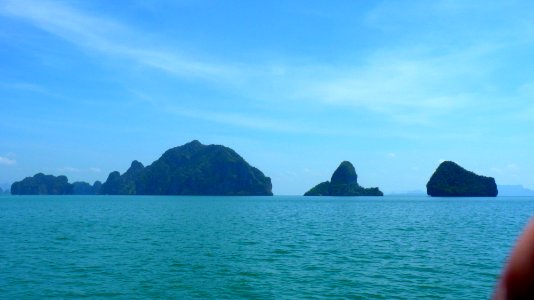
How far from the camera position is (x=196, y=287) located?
3431 cm

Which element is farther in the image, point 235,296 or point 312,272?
point 312,272

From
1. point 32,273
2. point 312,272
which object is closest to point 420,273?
point 312,272

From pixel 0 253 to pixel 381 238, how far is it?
51376mm

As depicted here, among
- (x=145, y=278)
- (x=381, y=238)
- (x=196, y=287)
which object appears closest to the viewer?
(x=196, y=287)

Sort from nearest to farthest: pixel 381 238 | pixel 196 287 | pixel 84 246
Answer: pixel 196 287, pixel 84 246, pixel 381 238

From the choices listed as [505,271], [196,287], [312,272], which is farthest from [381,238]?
[505,271]

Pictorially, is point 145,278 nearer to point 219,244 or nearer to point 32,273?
point 32,273

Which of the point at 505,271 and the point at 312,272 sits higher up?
the point at 505,271

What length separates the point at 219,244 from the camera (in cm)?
6031

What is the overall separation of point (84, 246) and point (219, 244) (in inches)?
694

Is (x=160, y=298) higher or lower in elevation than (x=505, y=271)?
lower

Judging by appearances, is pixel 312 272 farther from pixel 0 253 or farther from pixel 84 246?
pixel 0 253

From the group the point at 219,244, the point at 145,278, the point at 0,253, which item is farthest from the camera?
the point at 219,244

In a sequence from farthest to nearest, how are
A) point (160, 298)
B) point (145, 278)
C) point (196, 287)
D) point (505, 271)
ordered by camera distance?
point (145, 278)
point (196, 287)
point (160, 298)
point (505, 271)
